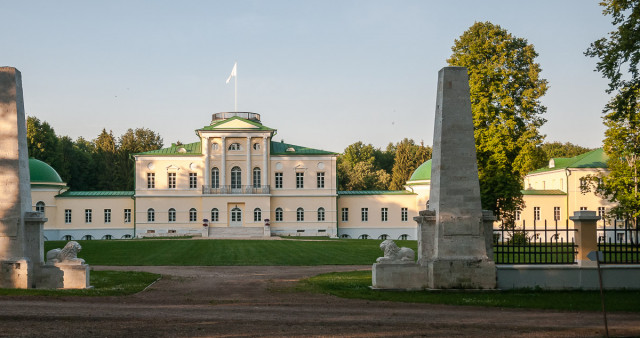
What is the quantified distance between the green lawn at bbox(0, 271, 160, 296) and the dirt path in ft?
2.69

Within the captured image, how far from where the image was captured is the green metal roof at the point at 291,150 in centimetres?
6209

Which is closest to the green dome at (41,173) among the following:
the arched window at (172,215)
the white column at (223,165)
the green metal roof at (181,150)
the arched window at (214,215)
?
the green metal roof at (181,150)

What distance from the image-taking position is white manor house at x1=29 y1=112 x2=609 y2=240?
59.7m

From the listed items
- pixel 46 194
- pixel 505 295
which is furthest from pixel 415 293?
pixel 46 194

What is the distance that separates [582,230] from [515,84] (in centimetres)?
2165

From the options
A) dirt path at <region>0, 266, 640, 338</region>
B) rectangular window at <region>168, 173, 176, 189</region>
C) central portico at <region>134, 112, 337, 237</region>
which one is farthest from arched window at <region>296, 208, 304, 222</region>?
dirt path at <region>0, 266, 640, 338</region>

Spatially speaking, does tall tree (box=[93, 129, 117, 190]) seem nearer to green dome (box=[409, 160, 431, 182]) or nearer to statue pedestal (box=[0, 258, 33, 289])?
green dome (box=[409, 160, 431, 182])

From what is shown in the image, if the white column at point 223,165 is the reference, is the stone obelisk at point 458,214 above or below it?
below

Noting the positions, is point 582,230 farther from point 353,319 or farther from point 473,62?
point 473,62

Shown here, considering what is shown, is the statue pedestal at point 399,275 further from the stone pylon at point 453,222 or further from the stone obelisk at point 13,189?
the stone obelisk at point 13,189

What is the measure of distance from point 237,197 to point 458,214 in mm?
45444

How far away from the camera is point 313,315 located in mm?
12969

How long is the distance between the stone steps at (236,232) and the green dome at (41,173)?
15092 millimetres

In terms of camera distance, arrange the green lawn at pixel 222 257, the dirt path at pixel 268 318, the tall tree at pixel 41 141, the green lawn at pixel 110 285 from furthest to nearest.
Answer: the tall tree at pixel 41 141 < the green lawn at pixel 222 257 < the green lawn at pixel 110 285 < the dirt path at pixel 268 318
